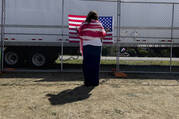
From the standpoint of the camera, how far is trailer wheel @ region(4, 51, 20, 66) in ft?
35.0

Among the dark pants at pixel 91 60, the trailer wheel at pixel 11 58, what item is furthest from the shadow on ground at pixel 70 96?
the trailer wheel at pixel 11 58

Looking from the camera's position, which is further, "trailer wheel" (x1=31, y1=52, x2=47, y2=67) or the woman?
"trailer wheel" (x1=31, y1=52, x2=47, y2=67)

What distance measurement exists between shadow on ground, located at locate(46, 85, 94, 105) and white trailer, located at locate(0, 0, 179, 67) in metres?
4.64

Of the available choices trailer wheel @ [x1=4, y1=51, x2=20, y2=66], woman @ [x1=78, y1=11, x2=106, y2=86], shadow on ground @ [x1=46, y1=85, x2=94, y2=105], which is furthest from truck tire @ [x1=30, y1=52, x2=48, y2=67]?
shadow on ground @ [x1=46, y1=85, x2=94, y2=105]

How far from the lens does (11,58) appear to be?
10.8m

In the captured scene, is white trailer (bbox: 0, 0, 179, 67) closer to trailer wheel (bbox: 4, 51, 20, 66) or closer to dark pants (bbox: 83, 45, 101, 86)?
trailer wheel (bbox: 4, 51, 20, 66)

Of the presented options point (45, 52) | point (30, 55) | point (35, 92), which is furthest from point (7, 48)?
point (35, 92)

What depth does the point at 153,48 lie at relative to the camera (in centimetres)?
1133

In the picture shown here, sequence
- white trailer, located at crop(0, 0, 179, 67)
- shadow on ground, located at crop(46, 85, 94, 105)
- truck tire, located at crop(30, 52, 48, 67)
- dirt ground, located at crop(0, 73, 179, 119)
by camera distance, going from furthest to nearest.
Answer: truck tire, located at crop(30, 52, 48, 67)
white trailer, located at crop(0, 0, 179, 67)
shadow on ground, located at crop(46, 85, 94, 105)
dirt ground, located at crop(0, 73, 179, 119)

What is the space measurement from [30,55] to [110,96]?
6.28 m

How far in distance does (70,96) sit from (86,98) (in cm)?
41

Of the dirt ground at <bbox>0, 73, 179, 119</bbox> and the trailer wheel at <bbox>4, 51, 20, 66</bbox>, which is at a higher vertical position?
the trailer wheel at <bbox>4, 51, 20, 66</bbox>

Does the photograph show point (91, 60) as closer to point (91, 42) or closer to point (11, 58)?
point (91, 42)

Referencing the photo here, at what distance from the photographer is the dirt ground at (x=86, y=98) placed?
4.12 m
